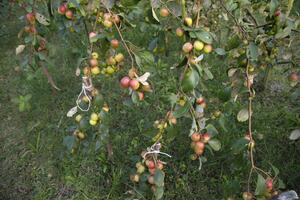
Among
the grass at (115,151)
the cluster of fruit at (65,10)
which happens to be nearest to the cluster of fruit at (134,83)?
the cluster of fruit at (65,10)

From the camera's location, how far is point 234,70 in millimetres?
1449

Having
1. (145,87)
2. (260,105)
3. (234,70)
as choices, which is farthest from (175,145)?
(145,87)

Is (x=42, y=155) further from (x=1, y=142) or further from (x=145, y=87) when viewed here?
(x=145, y=87)

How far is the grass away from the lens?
1.99 metres

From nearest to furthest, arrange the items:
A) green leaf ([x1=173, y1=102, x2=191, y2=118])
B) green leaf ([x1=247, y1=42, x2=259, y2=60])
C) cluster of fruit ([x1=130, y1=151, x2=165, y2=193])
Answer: green leaf ([x1=173, y1=102, x2=191, y2=118]) → green leaf ([x1=247, y1=42, x2=259, y2=60]) → cluster of fruit ([x1=130, y1=151, x2=165, y2=193])

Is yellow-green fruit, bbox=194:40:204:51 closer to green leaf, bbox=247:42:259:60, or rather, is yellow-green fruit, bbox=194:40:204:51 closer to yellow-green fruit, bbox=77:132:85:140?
green leaf, bbox=247:42:259:60

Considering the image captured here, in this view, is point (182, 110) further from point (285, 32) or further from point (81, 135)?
point (81, 135)

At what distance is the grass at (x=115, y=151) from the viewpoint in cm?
199

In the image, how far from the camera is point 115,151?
84.7 inches

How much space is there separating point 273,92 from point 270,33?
114cm

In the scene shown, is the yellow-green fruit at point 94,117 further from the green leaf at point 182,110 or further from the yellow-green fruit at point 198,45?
the yellow-green fruit at point 198,45

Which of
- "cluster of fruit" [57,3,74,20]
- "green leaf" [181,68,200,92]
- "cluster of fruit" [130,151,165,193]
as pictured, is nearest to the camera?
"green leaf" [181,68,200,92]

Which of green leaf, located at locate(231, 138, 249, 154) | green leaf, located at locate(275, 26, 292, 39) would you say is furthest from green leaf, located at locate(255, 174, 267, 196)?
green leaf, located at locate(275, 26, 292, 39)

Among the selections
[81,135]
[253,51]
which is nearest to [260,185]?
[253,51]
